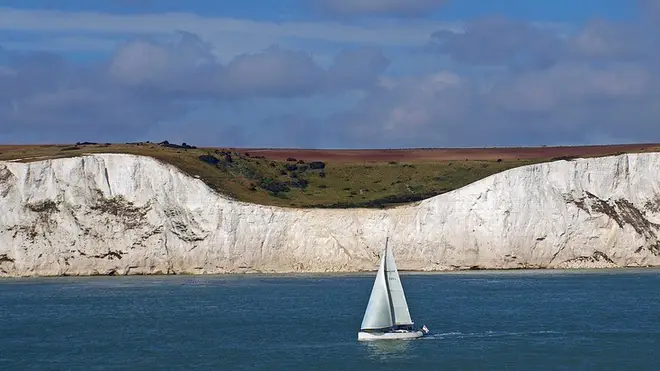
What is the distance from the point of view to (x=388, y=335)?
54656mm

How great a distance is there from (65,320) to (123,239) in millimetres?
25730

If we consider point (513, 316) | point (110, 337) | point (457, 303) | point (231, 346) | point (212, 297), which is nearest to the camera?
point (231, 346)

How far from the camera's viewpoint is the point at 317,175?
372 ft

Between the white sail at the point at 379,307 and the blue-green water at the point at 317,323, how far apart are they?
45.9 inches

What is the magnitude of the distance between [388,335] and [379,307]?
4.82 feet

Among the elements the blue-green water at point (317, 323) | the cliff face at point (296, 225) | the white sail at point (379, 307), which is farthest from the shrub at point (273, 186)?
the white sail at point (379, 307)

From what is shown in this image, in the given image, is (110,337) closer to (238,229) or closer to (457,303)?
(457,303)

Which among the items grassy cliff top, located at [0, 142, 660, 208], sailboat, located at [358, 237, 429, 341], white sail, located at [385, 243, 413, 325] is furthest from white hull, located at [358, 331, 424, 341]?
grassy cliff top, located at [0, 142, 660, 208]

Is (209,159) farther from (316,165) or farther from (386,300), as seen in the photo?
(386,300)

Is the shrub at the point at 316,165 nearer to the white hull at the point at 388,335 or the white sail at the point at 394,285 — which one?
the white hull at the point at 388,335

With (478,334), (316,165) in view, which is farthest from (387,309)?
(316,165)

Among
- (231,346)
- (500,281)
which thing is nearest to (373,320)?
(231,346)

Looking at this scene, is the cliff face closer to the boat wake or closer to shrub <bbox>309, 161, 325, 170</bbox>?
shrub <bbox>309, 161, 325, 170</bbox>

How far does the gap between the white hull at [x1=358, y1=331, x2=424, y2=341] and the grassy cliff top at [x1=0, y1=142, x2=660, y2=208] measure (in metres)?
39.5
